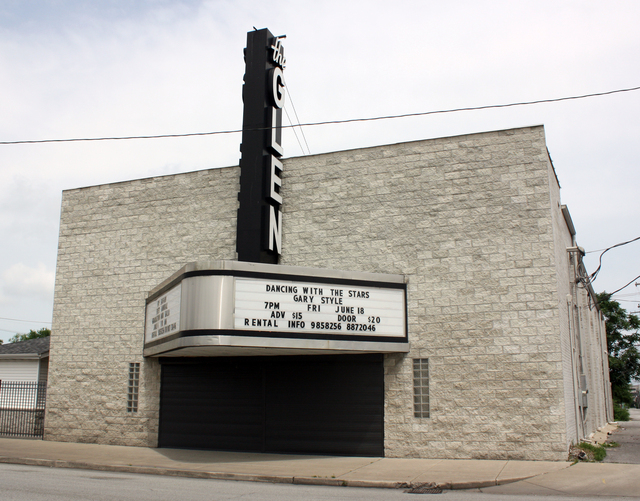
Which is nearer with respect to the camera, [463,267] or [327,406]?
[463,267]

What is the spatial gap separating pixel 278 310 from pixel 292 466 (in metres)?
3.42

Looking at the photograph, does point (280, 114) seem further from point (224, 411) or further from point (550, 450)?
point (550, 450)

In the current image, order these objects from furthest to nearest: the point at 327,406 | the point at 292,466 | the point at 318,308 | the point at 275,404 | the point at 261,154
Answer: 1. the point at 261,154
2. the point at 275,404
3. the point at 327,406
4. the point at 318,308
5. the point at 292,466

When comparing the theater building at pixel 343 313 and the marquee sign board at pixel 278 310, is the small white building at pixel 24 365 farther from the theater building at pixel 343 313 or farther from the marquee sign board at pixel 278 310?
the marquee sign board at pixel 278 310

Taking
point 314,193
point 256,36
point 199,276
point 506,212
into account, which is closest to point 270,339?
point 199,276

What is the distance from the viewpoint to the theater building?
13500 mm

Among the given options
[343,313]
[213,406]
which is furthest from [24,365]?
[343,313]

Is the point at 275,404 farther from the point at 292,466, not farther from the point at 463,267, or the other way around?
the point at 463,267

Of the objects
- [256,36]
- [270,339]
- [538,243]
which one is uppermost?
[256,36]

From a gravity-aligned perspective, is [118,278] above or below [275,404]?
above

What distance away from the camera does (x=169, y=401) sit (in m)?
16.8

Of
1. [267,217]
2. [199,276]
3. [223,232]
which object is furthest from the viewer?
[223,232]

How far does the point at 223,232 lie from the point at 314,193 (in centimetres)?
289

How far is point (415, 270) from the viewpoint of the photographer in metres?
15.0
